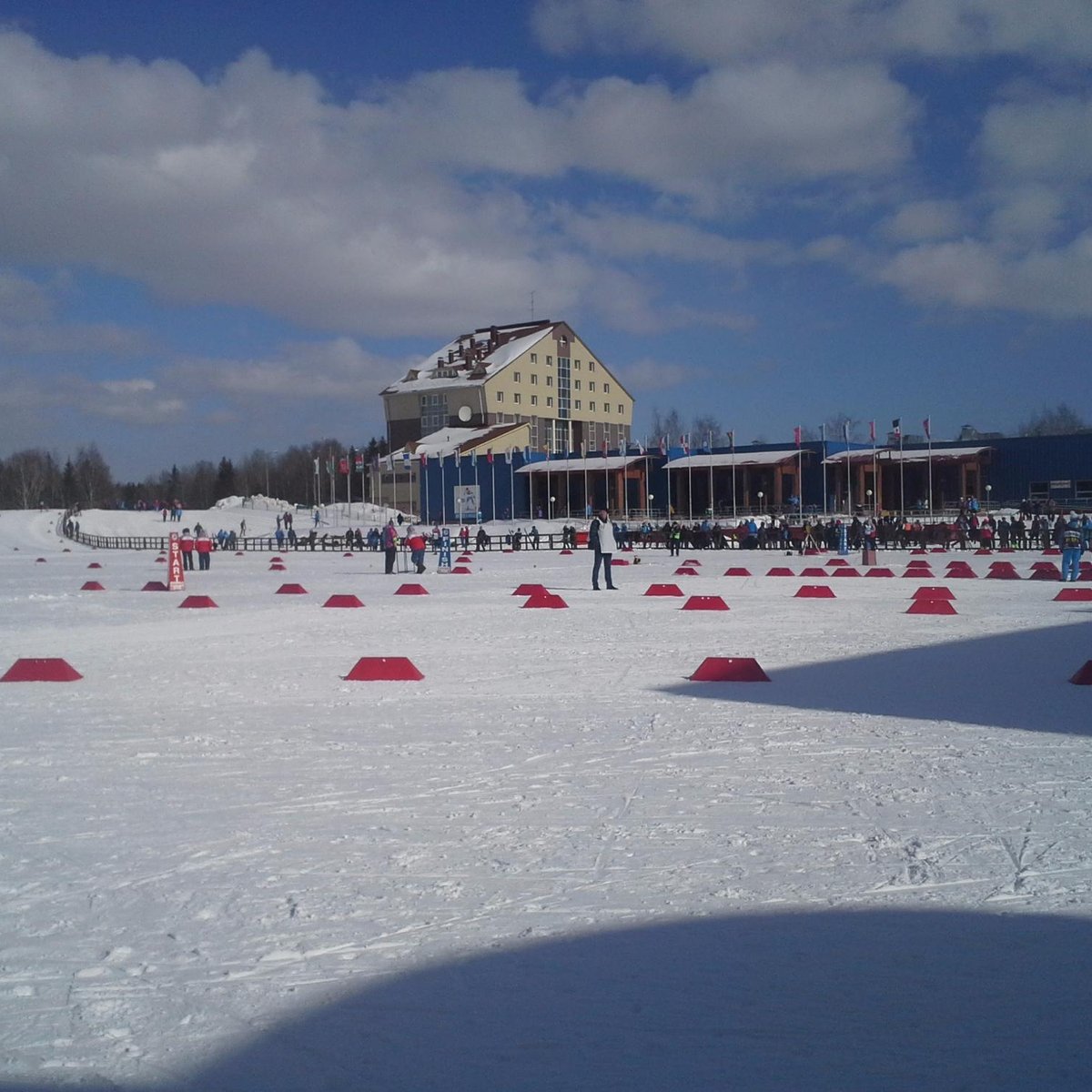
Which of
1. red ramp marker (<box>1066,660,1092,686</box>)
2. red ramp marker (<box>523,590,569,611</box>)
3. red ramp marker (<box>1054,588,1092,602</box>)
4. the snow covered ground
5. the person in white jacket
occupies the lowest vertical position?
the snow covered ground

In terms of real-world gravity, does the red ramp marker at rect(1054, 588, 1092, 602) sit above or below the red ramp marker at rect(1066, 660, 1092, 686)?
above

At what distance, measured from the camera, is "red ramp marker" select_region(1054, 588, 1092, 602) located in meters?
20.8

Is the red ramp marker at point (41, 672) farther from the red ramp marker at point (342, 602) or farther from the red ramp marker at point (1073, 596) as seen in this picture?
the red ramp marker at point (1073, 596)

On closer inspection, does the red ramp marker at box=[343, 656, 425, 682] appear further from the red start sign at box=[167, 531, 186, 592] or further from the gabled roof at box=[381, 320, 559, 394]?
the gabled roof at box=[381, 320, 559, 394]

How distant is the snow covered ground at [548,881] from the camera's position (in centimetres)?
352

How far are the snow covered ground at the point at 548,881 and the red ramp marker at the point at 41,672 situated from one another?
78 centimetres

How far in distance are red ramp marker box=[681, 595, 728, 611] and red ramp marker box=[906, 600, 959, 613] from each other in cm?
298

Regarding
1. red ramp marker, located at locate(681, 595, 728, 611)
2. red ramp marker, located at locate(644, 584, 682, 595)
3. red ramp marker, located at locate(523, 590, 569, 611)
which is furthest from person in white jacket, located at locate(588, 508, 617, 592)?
red ramp marker, located at locate(681, 595, 728, 611)

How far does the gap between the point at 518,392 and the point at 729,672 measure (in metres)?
87.1

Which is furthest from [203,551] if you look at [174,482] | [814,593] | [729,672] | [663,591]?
[174,482]

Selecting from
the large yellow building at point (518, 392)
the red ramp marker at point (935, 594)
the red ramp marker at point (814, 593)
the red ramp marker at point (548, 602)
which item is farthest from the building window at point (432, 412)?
the red ramp marker at point (548, 602)

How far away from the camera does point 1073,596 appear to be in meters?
21.2

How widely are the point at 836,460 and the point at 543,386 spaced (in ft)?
112

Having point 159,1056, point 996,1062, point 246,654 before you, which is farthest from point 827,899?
point 246,654
